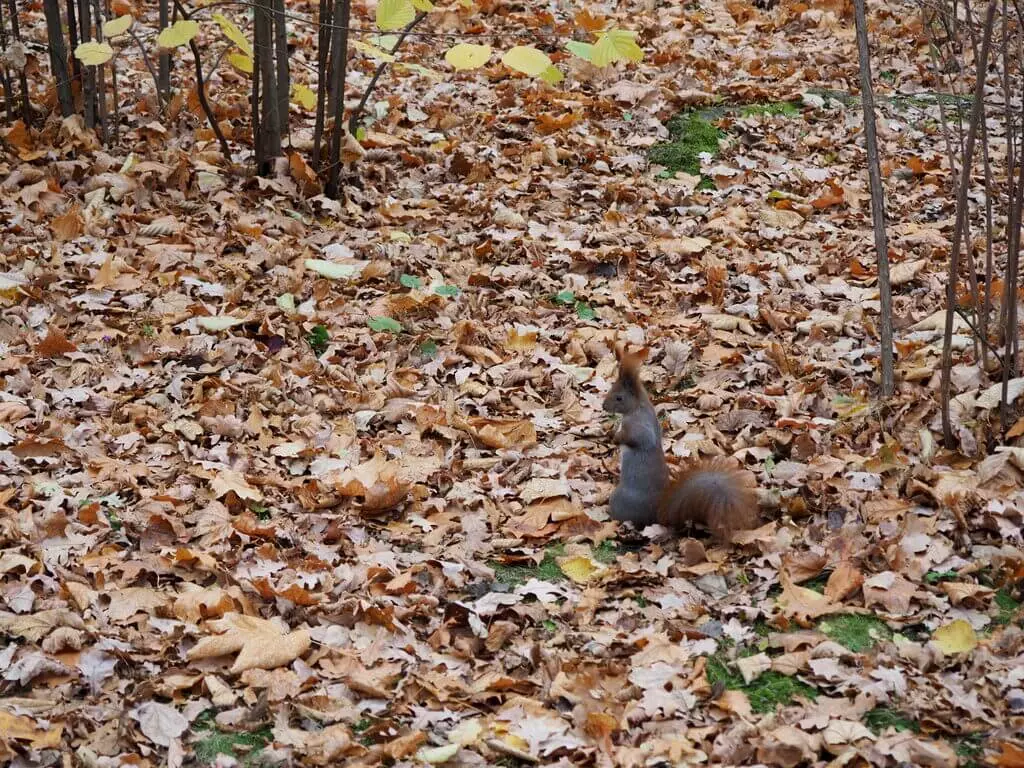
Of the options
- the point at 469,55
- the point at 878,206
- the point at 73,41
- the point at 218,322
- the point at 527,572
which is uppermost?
the point at 469,55

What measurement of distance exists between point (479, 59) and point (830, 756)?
11.9 feet

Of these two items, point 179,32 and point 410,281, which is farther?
point 410,281

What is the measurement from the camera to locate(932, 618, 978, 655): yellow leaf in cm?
324

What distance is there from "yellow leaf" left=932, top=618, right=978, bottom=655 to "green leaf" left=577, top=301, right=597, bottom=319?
313 cm

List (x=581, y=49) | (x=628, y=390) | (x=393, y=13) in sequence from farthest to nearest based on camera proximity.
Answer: (x=393, y=13)
(x=581, y=49)
(x=628, y=390)

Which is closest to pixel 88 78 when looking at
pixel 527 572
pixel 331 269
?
pixel 331 269

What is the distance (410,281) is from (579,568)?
9.26ft

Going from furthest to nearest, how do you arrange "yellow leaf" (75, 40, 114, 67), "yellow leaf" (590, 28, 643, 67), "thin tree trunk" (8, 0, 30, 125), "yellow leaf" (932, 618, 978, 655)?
"thin tree trunk" (8, 0, 30, 125) < "yellow leaf" (75, 40, 114, 67) < "yellow leaf" (590, 28, 643, 67) < "yellow leaf" (932, 618, 978, 655)

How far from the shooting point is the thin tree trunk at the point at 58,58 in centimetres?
709

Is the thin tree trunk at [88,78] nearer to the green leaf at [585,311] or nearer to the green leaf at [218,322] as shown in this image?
the green leaf at [218,322]

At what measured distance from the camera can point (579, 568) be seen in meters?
4.00

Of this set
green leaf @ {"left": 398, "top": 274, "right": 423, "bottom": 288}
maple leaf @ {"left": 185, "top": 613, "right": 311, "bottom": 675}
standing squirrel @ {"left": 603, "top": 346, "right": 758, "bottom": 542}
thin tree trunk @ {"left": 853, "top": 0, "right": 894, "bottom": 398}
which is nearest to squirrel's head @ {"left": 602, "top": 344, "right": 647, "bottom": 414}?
standing squirrel @ {"left": 603, "top": 346, "right": 758, "bottom": 542}

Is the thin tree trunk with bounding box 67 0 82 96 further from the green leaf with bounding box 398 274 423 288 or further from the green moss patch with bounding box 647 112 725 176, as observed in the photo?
the green moss patch with bounding box 647 112 725 176

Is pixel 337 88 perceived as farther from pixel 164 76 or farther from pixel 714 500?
pixel 714 500
